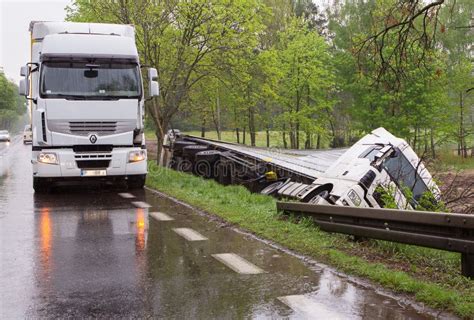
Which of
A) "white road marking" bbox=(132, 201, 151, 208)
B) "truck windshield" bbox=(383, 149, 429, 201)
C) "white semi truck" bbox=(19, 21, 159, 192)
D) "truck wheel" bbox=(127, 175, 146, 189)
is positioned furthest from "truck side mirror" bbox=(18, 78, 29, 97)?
"truck windshield" bbox=(383, 149, 429, 201)

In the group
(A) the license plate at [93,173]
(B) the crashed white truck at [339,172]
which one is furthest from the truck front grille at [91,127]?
(B) the crashed white truck at [339,172]

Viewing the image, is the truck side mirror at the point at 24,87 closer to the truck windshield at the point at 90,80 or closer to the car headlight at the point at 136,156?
the truck windshield at the point at 90,80

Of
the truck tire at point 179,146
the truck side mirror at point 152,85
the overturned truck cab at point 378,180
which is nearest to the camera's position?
the overturned truck cab at point 378,180

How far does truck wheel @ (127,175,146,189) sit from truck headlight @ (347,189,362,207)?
5.65 meters

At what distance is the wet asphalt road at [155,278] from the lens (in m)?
4.61

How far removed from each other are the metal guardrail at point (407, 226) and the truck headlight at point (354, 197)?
230cm

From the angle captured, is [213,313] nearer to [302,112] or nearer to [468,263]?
[468,263]

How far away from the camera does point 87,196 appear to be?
1252 centimetres

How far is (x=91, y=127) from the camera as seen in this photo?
1224 centimetres

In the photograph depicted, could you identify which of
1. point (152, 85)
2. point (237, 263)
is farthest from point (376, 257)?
point (152, 85)

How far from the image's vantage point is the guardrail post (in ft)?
17.2

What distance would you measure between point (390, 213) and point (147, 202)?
6605mm

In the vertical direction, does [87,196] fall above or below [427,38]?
below

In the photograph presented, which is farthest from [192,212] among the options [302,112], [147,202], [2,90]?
[2,90]
